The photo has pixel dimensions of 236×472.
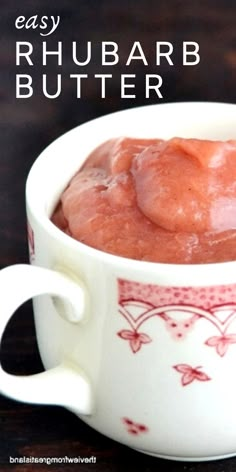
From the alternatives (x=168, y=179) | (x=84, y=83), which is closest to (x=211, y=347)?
(x=168, y=179)

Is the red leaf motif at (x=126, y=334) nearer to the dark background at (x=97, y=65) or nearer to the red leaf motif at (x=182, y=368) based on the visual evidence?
the red leaf motif at (x=182, y=368)

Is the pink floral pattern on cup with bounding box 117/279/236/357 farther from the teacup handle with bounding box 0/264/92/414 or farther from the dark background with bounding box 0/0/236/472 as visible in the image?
the dark background with bounding box 0/0/236/472

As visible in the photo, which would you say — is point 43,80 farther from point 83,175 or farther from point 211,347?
point 211,347

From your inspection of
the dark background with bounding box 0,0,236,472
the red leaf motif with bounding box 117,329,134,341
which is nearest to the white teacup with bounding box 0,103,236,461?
the red leaf motif with bounding box 117,329,134,341

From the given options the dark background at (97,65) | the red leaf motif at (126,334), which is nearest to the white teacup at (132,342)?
the red leaf motif at (126,334)

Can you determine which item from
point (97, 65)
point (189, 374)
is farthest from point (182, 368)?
point (97, 65)

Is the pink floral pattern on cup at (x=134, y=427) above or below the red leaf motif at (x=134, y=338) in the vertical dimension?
below

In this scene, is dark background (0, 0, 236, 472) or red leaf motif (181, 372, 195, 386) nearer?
red leaf motif (181, 372, 195, 386)
